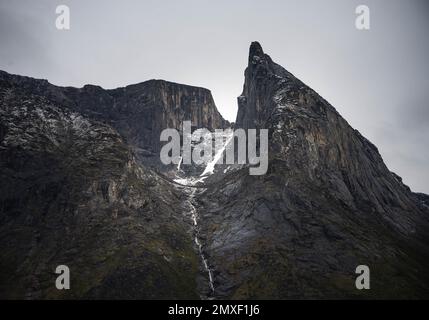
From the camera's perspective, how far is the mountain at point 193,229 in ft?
424

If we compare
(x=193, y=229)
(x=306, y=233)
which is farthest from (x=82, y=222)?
(x=306, y=233)

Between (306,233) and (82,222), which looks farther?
(82,222)

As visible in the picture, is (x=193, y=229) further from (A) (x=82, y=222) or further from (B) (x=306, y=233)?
(B) (x=306, y=233)

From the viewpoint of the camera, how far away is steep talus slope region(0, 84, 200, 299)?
5084 inches

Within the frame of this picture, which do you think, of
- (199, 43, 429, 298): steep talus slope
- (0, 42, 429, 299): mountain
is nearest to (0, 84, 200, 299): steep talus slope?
(0, 42, 429, 299): mountain

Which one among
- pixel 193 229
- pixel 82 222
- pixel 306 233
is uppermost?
pixel 82 222

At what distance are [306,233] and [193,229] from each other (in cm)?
5013

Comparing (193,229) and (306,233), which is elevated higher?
(193,229)

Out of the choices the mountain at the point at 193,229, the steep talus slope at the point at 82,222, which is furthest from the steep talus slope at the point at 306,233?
the steep talus slope at the point at 82,222

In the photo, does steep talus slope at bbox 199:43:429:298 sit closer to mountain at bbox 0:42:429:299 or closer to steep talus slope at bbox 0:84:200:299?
mountain at bbox 0:42:429:299

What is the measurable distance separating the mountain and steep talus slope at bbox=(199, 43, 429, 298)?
508 millimetres

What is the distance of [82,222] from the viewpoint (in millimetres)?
155125
